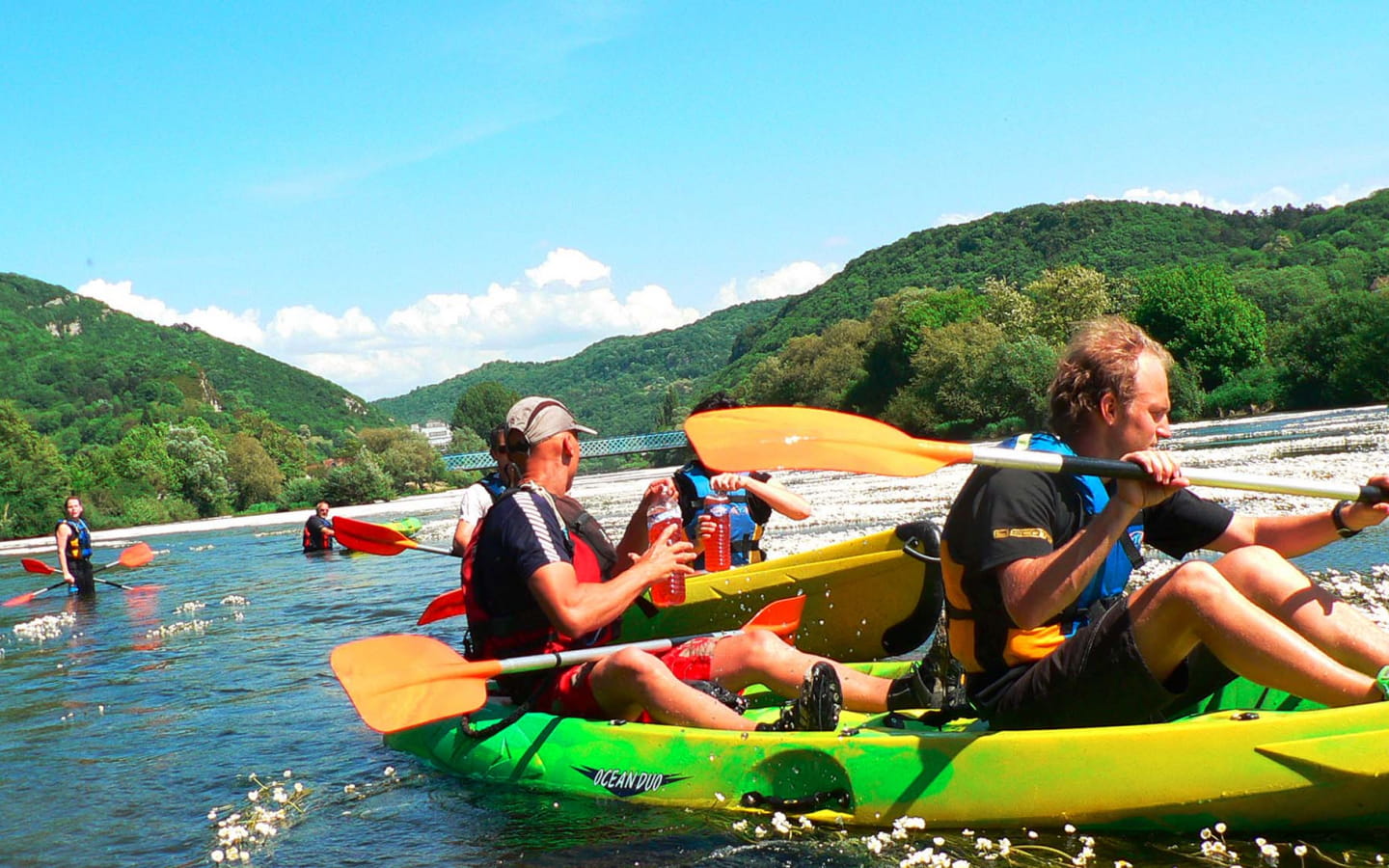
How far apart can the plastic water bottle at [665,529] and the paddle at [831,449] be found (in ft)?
2.60

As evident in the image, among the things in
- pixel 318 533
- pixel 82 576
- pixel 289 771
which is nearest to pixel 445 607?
pixel 289 771

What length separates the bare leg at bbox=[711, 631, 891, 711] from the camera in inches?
200

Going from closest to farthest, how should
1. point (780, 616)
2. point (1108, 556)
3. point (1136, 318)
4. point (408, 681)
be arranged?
point (1108, 556) < point (408, 681) < point (780, 616) < point (1136, 318)

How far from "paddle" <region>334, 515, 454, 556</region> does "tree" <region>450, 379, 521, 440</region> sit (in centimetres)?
11243

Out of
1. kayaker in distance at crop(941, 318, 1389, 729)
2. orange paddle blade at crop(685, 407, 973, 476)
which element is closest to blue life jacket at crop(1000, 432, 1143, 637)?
kayaker in distance at crop(941, 318, 1389, 729)

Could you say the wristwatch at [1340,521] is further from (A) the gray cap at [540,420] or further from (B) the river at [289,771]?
(A) the gray cap at [540,420]

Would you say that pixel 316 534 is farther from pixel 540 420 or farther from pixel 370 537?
pixel 540 420

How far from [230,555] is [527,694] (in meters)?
25.2

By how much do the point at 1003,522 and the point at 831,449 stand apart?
0.83 meters

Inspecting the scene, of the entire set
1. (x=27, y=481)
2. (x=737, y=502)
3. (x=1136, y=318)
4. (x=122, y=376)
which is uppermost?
(x=122, y=376)

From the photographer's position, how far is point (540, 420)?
16.5ft

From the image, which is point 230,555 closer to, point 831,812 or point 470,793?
point 470,793

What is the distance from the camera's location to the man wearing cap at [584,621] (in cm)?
468

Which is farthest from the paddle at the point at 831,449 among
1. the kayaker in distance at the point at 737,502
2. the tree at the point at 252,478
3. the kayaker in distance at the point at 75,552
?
the tree at the point at 252,478
